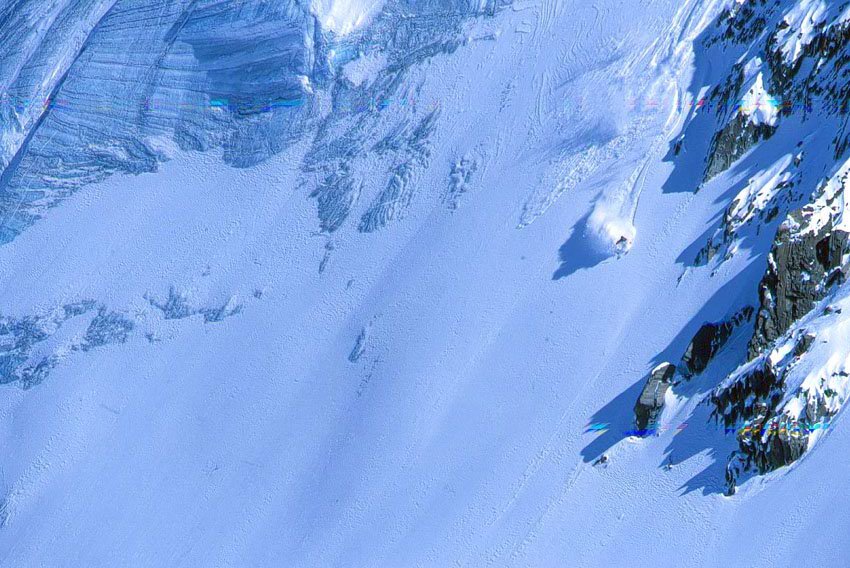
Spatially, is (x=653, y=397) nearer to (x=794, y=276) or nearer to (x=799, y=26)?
(x=794, y=276)

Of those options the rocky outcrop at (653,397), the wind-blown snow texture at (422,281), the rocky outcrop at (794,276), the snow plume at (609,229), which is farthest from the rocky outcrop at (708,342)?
the snow plume at (609,229)

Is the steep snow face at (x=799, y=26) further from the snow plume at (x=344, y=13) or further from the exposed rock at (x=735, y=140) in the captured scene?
the snow plume at (x=344, y=13)

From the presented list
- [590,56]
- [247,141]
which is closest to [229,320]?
[247,141]

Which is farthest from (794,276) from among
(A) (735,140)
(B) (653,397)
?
(A) (735,140)

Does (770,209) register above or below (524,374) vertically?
above

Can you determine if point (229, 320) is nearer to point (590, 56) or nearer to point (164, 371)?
point (164, 371)
